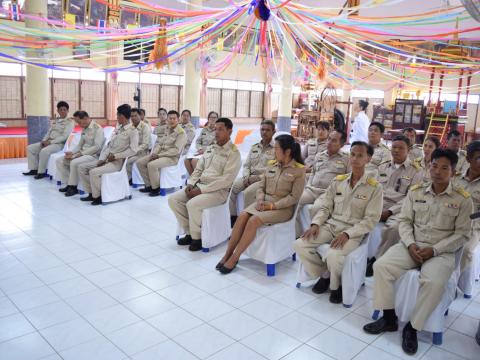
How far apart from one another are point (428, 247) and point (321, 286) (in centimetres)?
97

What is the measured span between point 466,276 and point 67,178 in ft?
19.0

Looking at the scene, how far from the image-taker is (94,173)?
19.6ft

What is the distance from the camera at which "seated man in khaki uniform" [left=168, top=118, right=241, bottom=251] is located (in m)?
4.38

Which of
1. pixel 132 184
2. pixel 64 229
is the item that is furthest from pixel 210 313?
pixel 132 184

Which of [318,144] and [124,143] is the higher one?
[318,144]

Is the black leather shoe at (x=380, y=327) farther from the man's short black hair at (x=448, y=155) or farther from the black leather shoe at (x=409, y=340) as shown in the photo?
the man's short black hair at (x=448, y=155)

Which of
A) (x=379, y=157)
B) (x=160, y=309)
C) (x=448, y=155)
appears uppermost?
(x=448, y=155)

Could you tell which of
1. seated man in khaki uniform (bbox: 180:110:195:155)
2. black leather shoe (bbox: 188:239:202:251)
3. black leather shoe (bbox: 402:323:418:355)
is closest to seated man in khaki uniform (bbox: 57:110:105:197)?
seated man in khaki uniform (bbox: 180:110:195:155)

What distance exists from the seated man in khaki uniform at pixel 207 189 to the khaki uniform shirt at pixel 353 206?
126cm

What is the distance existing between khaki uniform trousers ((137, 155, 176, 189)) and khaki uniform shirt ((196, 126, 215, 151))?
656mm

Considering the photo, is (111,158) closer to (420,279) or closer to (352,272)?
(352,272)

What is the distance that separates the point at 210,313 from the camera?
3111 mm

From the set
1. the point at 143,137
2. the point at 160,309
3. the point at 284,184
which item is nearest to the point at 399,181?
the point at 284,184

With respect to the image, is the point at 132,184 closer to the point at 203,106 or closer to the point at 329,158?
the point at 329,158
